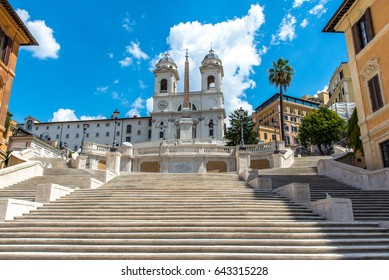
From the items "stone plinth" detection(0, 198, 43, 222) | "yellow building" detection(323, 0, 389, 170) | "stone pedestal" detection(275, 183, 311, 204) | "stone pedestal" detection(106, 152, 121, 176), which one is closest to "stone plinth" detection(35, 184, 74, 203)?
"stone plinth" detection(0, 198, 43, 222)

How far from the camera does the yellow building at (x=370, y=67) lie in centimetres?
1720

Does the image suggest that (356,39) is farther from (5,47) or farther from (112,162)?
(5,47)

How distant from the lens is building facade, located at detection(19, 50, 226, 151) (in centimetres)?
7938

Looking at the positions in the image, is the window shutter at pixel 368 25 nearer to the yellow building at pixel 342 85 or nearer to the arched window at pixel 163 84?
the yellow building at pixel 342 85

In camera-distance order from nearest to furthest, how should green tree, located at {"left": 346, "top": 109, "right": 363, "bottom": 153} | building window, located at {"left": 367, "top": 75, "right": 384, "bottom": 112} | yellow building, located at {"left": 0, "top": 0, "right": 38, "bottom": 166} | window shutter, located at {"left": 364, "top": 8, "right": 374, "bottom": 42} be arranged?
building window, located at {"left": 367, "top": 75, "right": 384, "bottom": 112}
window shutter, located at {"left": 364, "top": 8, "right": 374, "bottom": 42}
green tree, located at {"left": 346, "top": 109, "right": 363, "bottom": 153}
yellow building, located at {"left": 0, "top": 0, "right": 38, "bottom": 166}

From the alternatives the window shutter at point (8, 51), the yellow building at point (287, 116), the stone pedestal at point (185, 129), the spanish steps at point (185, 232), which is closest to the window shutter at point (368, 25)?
the spanish steps at point (185, 232)

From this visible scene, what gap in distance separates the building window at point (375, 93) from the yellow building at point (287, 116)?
196 ft

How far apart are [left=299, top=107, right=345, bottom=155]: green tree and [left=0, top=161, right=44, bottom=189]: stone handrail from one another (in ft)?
138

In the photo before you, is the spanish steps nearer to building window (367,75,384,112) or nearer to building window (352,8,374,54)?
building window (367,75,384,112)

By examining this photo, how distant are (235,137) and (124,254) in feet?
149

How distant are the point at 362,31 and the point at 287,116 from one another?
216 feet

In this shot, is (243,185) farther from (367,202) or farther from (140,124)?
(140,124)

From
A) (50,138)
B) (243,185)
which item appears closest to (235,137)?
(243,185)

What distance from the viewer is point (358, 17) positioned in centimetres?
1997
